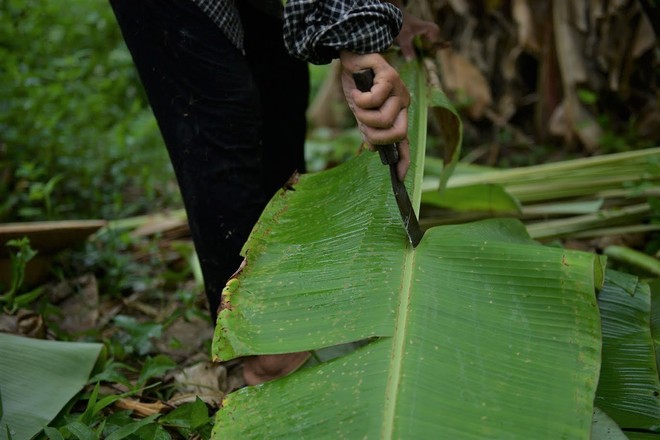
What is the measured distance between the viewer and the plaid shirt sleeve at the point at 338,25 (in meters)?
1.15

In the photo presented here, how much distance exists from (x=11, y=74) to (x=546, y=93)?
7.33 feet

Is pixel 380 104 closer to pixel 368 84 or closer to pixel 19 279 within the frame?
pixel 368 84

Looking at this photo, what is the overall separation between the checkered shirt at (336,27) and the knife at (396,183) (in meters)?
0.07

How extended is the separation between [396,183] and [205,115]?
42cm

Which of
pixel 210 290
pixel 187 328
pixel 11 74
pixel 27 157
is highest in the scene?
pixel 11 74

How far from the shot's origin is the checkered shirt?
1.15 m

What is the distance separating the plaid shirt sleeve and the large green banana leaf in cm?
32

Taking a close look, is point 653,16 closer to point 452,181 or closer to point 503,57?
point 452,181

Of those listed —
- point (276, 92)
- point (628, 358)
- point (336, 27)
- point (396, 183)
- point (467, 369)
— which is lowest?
point (628, 358)

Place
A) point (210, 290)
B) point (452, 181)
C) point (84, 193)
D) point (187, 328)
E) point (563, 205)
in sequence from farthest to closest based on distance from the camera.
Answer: point (84, 193) < point (452, 181) < point (563, 205) < point (187, 328) < point (210, 290)

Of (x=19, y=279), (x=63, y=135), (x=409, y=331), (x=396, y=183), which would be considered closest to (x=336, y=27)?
(x=396, y=183)

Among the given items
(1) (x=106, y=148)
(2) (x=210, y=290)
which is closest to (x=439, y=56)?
(1) (x=106, y=148)

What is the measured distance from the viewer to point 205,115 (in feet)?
4.51

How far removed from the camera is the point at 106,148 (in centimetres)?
279
